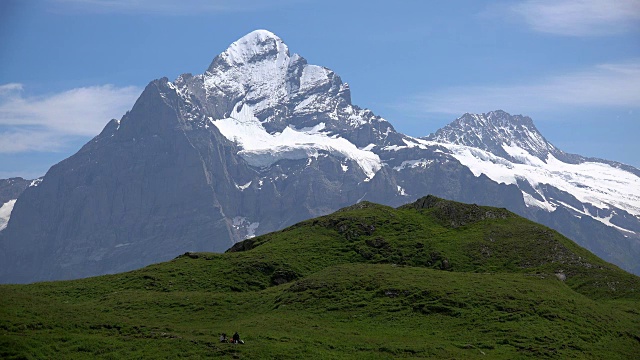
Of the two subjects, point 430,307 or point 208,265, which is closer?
point 430,307

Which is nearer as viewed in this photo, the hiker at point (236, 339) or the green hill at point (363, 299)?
the hiker at point (236, 339)

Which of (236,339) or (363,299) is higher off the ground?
(363,299)

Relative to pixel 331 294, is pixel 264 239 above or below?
above

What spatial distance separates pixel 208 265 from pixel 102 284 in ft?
52.1

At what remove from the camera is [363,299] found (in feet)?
324

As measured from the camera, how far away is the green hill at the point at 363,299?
3039 inches

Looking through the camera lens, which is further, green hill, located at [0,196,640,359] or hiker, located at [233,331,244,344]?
green hill, located at [0,196,640,359]

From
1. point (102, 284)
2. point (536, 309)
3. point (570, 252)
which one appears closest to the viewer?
point (536, 309)

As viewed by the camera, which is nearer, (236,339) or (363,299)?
(236,339)

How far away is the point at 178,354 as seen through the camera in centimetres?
7212

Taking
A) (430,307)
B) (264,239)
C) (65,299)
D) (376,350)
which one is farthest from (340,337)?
(264,239)

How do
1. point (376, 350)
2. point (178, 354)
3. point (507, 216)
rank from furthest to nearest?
1. point (507, 216)
2. point (376, 350)
3. point (178, 354)

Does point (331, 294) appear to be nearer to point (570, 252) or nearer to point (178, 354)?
point (178, 354)

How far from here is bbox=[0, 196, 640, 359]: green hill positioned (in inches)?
3039
